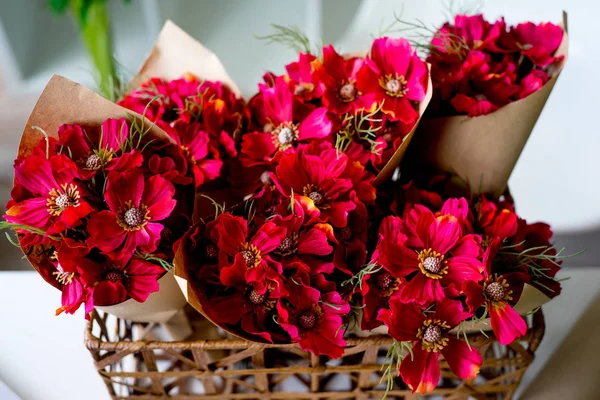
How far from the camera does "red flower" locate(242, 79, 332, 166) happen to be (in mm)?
543

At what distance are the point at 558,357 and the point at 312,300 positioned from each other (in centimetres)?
38

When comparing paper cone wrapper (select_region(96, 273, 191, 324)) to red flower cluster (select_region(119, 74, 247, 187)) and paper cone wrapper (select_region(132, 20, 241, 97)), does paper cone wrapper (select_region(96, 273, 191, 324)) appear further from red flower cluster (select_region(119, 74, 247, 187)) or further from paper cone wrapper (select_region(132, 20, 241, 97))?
paper cone wrapper (select_region(132, 20, 241, 97))

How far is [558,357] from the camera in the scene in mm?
643

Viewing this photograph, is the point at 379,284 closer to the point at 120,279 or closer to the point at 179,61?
the point at 120,279

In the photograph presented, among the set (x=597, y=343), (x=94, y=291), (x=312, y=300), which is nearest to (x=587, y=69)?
(x=597, y=343)

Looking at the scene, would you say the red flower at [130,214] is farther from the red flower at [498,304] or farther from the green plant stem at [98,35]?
the green plant stem at [98,35]

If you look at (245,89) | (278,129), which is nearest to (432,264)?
(278,129)

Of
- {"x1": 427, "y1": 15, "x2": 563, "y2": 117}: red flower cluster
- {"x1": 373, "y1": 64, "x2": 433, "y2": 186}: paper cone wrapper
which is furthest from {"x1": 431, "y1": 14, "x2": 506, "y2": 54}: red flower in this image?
{"x1": 373, "y1": 64, "x2": 433, "y2": 186}: paper cone wrapper

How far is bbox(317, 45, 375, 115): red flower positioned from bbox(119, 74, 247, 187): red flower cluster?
0.10m

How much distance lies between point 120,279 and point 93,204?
0.07m

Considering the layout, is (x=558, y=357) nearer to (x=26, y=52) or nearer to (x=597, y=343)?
(x=597, y=343)

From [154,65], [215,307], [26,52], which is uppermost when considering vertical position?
[154,65]

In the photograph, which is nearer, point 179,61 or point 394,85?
point 394,85

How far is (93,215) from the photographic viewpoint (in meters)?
0.42
